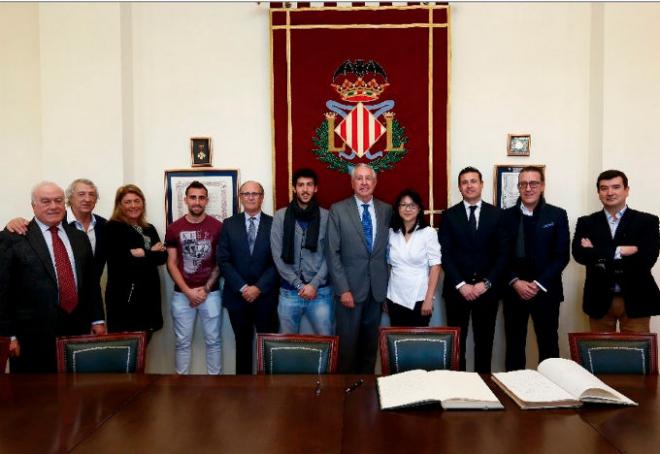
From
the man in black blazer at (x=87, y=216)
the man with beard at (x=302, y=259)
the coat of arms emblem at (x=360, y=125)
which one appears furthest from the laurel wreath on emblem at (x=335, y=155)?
the man in black blazer at (x=87, y=216)

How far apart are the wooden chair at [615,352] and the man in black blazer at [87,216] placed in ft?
9.73

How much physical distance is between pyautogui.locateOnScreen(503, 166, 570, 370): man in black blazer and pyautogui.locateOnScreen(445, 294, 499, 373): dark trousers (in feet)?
0.76

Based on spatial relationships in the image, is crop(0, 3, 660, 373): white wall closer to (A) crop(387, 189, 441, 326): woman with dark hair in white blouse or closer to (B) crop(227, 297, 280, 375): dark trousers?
(B) crop(227, 297, 280, 375): dark trousers

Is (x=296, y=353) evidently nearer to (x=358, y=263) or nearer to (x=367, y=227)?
(x=358, y=263)

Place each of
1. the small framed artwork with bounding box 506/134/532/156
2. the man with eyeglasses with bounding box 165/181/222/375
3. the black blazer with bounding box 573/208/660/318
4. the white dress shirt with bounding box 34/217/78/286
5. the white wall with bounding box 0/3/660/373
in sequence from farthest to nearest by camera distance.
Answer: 1. the small framed artwork with bounding box 506/134/532/156
2. the white wall with bounding box 0/3/660/373
3. the man with eyeglasses with bounding box 165/181/222/375
4. the black blazer with bounding box 573/208/660/318
5. the white dress shirt with bounding box 34/217/78/286

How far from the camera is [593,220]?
11.0 feet

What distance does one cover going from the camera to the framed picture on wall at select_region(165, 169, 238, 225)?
13.4 feet

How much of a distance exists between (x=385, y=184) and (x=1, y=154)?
3292 mm

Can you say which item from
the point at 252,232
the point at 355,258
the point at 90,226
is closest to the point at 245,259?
the point at 252,232

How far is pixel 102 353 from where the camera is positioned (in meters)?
2.23

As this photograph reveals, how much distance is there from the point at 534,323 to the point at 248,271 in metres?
2.12

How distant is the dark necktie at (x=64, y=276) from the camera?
2.79 m

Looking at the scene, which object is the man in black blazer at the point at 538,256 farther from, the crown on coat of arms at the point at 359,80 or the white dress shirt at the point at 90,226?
the white dress shirt at the point at 90,226

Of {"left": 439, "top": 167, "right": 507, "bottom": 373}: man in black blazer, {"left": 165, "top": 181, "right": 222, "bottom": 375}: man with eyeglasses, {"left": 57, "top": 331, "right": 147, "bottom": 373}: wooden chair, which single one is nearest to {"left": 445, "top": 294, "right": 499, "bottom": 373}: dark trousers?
{"left": 439, "top": 167, "right": 507, "bottom": 373}: man in black blazer
